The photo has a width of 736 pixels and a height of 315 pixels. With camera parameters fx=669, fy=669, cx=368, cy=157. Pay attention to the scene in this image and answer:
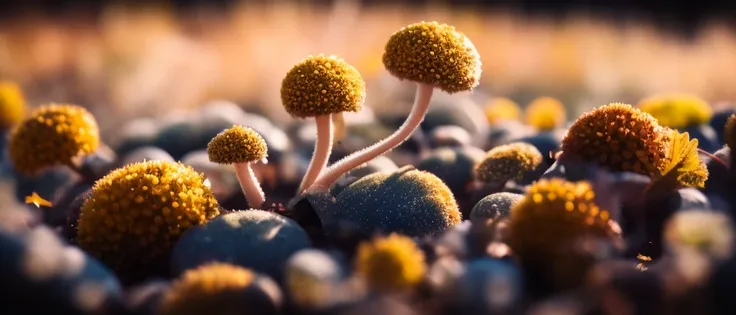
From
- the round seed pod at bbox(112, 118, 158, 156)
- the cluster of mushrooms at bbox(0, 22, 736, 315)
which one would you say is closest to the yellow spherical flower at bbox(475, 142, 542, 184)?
the cluster of mushrooms at bbox(0, 22, 736, 315)

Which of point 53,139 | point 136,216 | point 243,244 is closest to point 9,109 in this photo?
point 53,139

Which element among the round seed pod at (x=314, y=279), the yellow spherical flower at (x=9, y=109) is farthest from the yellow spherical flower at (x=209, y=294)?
the yellow spherical flower at (x=9, y=109)

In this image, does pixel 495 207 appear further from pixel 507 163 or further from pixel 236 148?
pixel 236 148

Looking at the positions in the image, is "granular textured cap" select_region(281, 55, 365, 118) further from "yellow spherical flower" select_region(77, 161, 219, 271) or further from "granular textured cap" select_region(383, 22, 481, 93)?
Result: "yellow spherical flower" select_region(77, 161, 219, 271)

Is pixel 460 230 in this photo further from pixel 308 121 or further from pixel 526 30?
pixel 526 30

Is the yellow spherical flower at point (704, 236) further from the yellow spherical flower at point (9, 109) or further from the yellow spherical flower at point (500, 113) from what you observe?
the yellow spherical flower at point (9, 109)

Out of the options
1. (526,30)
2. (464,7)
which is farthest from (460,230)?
(464,7)
